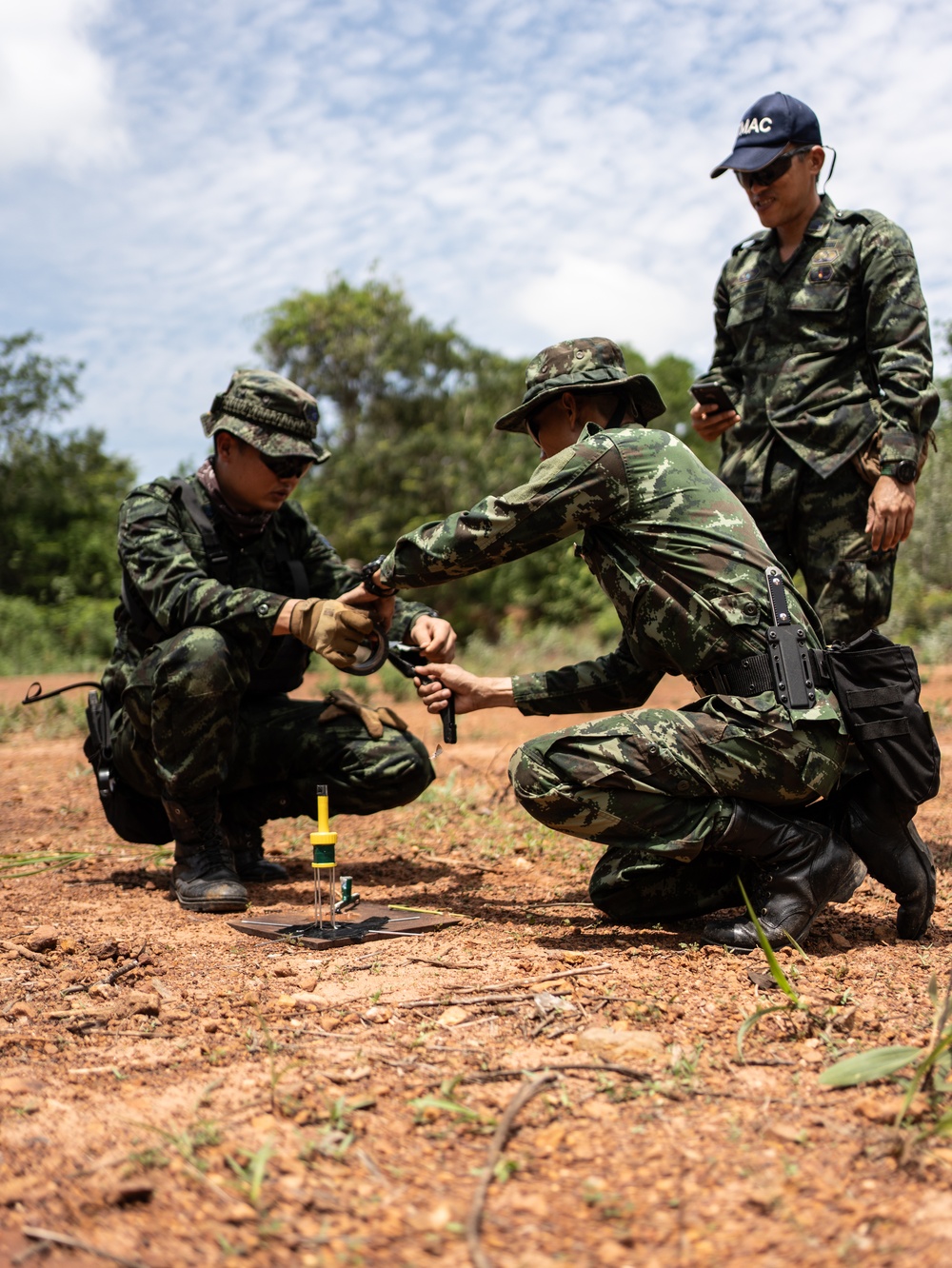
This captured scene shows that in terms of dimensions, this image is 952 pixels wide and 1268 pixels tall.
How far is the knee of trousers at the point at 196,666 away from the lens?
3.73 metres

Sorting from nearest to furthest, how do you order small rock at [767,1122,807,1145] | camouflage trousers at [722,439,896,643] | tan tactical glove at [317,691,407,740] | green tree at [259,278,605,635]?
small rock at [767,1122,807,1145]
camouflage trousers at [722,439,896,643]
tan tactical glove at [317,691,407,740]
green tree at [259,278,605,635]

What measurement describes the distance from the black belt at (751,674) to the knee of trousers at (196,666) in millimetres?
1620

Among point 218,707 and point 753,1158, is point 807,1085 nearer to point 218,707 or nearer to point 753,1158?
point 753,1158

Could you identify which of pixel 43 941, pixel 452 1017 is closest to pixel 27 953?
pixel 43 941

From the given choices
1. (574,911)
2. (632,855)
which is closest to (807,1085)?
(632,855)

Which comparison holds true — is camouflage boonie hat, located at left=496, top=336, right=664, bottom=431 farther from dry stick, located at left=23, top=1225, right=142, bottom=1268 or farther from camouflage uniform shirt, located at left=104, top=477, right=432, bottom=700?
dry stick, located at left=23, top=1225, right=142, bottom=1268

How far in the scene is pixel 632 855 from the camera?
10.8 feet

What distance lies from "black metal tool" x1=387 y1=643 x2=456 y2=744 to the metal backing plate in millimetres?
541

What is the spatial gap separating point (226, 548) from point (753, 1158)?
3.00m

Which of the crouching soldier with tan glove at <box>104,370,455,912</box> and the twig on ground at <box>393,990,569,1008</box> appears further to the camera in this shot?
Answer: the crouching soldier with tan glove at <box>104,370,455,912</box>

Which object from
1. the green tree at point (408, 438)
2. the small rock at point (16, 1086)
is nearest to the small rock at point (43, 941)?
the small rock at point (16, 1086)

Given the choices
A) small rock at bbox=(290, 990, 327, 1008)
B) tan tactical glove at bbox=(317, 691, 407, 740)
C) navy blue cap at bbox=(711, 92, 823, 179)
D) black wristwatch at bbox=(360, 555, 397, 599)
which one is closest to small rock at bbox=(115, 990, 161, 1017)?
small rock at bbox=(290, 990, 327, 1008)

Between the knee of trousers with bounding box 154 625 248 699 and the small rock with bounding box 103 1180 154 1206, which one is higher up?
the knee of trousers with bounding box 154 625 248 699

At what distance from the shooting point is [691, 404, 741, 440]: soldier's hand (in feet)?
14.1
